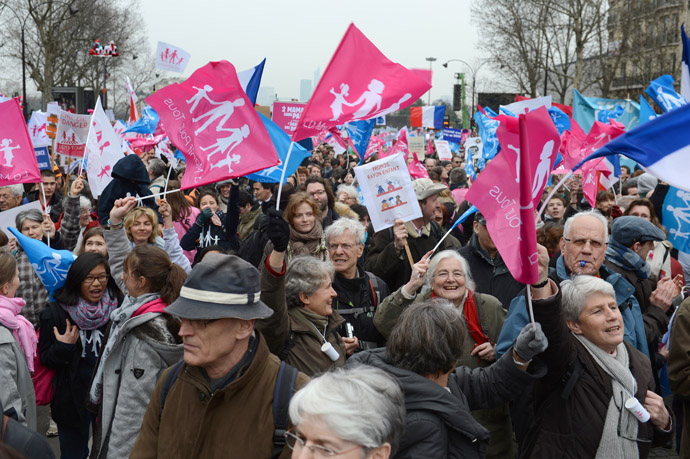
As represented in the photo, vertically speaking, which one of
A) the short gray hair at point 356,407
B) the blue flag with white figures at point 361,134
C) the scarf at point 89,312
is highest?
the blue flag with white figures at point 361,134

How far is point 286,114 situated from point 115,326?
805cm

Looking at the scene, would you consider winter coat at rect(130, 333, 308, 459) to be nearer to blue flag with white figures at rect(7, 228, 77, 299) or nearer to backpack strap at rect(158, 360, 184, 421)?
backpack strap at rect(158, 360, 184, 421)

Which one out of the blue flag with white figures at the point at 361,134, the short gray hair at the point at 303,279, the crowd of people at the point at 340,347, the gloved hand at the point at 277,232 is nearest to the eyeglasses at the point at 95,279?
the crowd of people at the point at 340,347

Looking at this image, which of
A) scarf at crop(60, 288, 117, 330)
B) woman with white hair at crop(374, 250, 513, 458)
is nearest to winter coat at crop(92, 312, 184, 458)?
scarf at crop(60, 288, 117, 330)

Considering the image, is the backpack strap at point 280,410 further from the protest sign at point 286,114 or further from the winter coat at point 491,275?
the protest sign at point 286,114

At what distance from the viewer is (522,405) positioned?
14.2ft

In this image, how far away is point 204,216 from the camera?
6.78m

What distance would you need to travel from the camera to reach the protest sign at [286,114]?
11.1 metres

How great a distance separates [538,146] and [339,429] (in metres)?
1.66

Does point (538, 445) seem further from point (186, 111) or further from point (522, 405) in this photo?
point (186, 111)

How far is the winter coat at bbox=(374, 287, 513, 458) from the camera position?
3.69 metres

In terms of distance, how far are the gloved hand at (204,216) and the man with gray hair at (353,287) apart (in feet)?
7.64

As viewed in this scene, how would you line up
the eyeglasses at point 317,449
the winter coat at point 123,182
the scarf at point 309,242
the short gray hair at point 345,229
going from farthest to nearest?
the winter coat at point 123,182 → the scarf at point 309,242 → the short gray hair at point 345,229 → the eyeglasses at point 317,449

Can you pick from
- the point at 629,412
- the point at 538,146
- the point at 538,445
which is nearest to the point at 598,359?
the point at 629,412
